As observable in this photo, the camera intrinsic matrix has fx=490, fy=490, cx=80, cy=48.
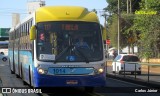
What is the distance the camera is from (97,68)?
56.6 ft

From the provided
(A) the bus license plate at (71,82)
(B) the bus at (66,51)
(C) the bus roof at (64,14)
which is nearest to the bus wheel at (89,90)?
(B) the bus at (66,51)

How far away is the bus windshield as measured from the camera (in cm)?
1712

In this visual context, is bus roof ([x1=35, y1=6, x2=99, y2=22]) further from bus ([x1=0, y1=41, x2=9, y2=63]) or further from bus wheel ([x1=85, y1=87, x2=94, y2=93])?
bus ([x1=0, y1=41, x2=9, y2=63])

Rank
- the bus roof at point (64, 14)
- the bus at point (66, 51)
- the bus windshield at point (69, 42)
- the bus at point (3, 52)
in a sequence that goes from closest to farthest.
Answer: the bus at point (66, 51)
the bus windshield at point (69, 42)
the bus roof at point (64, 14)
the bus at point (3, 52)

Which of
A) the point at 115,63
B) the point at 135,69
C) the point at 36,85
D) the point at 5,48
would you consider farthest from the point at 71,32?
the point at 5,48

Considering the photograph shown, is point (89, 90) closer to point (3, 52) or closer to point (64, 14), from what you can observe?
point (64, 14)

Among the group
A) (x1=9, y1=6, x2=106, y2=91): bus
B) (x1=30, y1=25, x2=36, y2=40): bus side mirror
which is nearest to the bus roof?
(x1=9, y1=6, x2=106, y2=91): bus

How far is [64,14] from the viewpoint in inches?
700

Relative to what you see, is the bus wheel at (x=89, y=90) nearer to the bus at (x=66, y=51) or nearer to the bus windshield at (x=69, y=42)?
the bus at (x=66, y=51)

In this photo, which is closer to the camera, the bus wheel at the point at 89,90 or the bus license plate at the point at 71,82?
the bus license plate at the point at 71,82

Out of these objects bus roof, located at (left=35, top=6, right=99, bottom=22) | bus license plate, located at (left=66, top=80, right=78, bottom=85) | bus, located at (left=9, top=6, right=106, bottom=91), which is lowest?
bus license plate, located at (left=66, top=80, right=78, bottom=85)

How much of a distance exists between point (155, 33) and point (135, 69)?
79.8 ft

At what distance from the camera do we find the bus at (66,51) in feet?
55.8

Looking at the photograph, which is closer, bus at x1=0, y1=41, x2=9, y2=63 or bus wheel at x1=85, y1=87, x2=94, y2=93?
bus wheel at x1=85, y1=87, x2=94, y2=93
